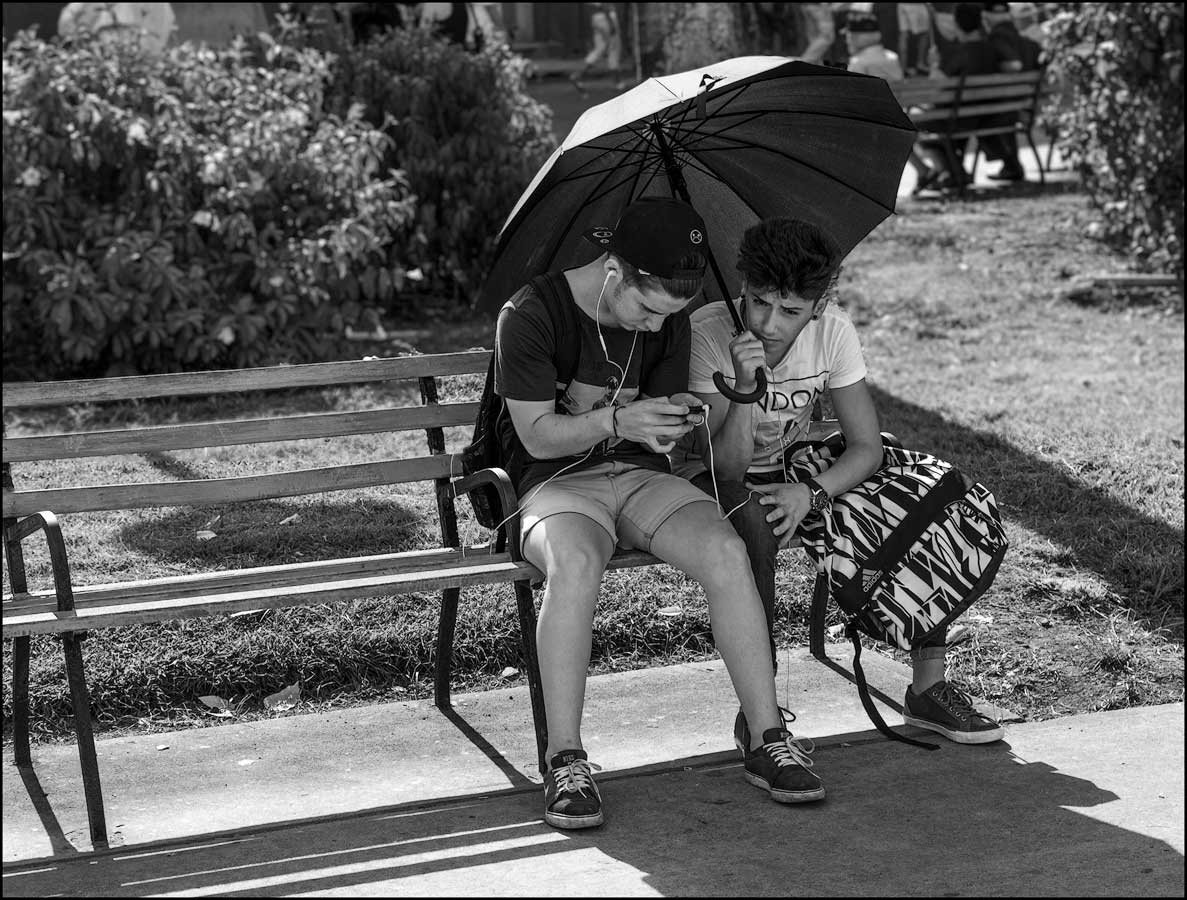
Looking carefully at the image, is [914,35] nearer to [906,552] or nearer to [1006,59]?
[1006,59]

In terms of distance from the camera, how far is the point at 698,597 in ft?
16.6

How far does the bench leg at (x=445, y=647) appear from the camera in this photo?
14.1 ft

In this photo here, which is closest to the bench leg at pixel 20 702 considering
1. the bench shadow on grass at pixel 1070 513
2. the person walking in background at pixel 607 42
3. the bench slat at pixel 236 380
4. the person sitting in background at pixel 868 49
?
the bench slat at pixel 236 380

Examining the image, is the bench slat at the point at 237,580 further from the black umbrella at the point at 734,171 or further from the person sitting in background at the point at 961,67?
the person sitting in background at the point at 961,67

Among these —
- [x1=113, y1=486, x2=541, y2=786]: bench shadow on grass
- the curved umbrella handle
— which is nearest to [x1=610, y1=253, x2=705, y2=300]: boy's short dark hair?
the curved umbrella handle

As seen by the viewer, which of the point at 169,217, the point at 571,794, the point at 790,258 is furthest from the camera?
the point at 169,217

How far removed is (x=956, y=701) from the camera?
13.6ft

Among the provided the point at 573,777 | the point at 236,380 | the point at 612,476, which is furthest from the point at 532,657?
the point at 236,380

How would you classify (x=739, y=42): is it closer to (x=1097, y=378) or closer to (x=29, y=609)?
(x=1097, y=378)

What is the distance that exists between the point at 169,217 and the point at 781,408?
13.4ft

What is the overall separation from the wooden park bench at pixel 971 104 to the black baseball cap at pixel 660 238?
9846 mm

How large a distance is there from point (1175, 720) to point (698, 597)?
1.51 metres

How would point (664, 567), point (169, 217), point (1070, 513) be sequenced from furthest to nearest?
point (169, 217) < point (1070, 513) < point (664, 567)

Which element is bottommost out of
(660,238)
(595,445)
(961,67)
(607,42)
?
(595,445)
